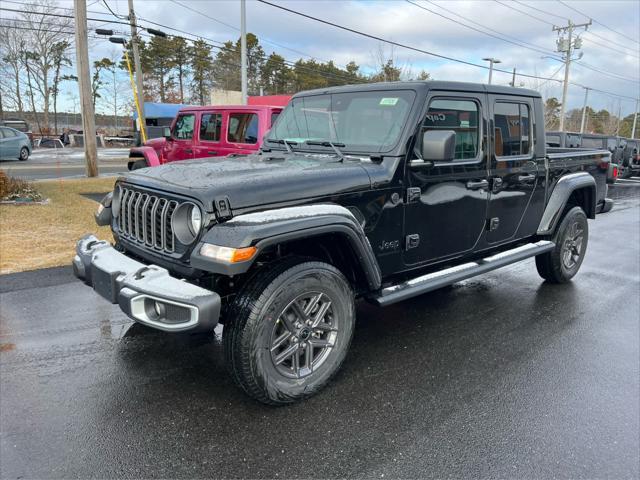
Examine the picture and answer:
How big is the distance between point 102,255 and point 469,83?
3086 mm

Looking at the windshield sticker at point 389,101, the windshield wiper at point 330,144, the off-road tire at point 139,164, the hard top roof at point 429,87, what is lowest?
the off-road tire at point 139,164

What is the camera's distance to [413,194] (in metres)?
3.49

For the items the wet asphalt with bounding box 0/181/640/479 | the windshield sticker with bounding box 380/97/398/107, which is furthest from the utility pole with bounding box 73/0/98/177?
the windshield sticker with bounding box 380/97/398/107

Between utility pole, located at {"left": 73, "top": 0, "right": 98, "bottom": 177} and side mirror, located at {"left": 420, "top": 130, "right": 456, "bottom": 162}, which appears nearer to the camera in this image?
side mirror, located at {"left": 420, "top": 130, "right": 456, "bottom": 162}

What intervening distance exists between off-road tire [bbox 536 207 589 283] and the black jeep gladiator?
599mm

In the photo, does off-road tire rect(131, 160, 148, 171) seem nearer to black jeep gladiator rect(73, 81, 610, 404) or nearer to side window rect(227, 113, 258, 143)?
side window rect(227, 113, 258, 143)

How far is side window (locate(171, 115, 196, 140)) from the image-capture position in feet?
32.8

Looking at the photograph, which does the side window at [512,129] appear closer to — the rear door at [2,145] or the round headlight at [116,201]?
the round headlight at [116,201]

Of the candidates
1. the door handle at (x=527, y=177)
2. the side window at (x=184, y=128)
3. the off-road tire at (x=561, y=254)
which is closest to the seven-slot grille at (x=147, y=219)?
the door handle at (x=527, y=177)

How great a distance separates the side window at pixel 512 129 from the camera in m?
4.23

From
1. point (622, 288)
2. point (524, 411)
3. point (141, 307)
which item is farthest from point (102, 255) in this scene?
point (622, 288)

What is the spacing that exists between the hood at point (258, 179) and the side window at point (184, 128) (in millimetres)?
6806

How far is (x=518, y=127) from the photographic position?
4.48m

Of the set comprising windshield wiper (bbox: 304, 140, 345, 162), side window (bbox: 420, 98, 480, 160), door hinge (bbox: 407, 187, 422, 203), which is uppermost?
side window (bbox: 420, 98, 480, 160)
